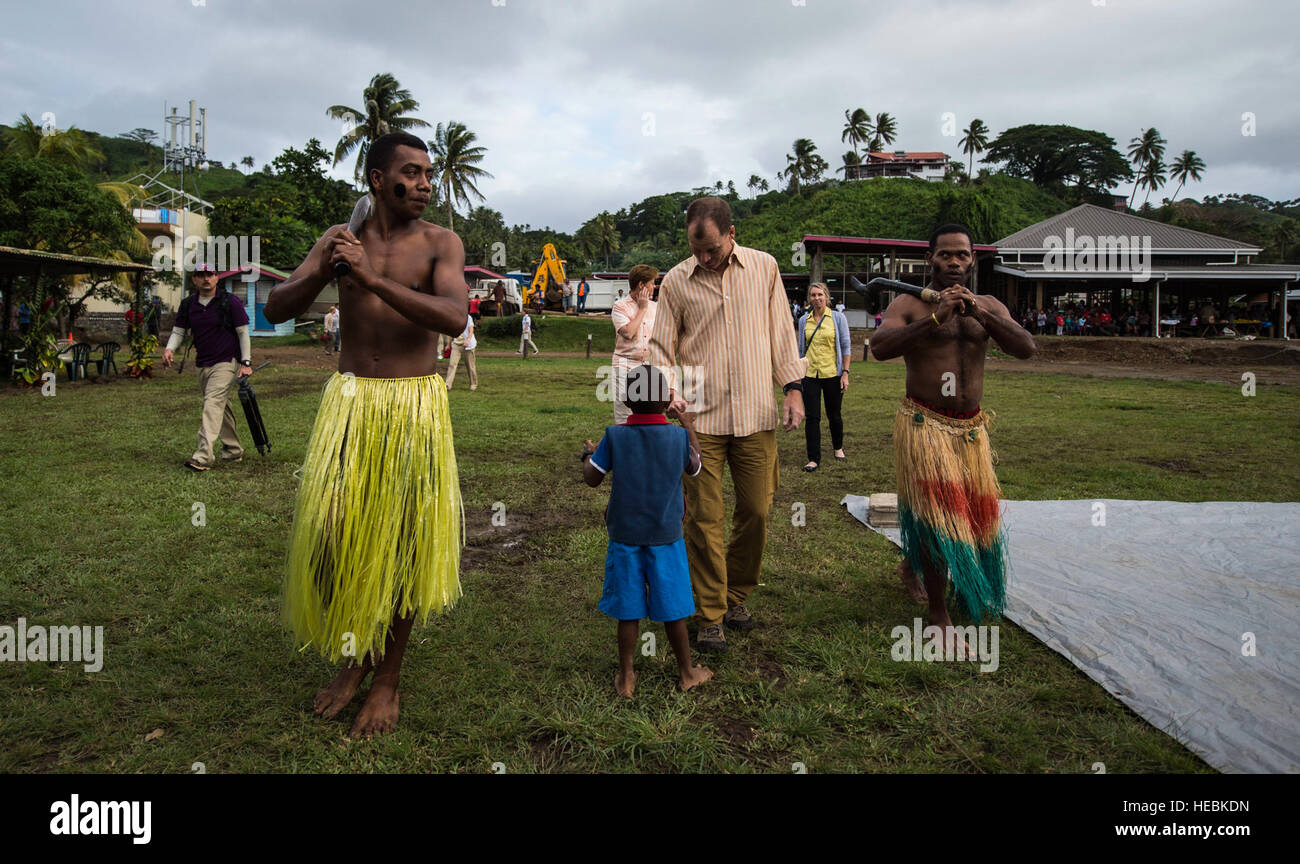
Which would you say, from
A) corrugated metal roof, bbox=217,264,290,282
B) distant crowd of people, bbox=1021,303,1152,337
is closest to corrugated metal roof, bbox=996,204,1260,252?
distant crowd of people, bbox=1021,303,1152,337

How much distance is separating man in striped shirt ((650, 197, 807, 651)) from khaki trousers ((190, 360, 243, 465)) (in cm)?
572

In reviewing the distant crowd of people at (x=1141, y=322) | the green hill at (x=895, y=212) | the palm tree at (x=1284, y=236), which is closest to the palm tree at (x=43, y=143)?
the green hill at (x=895, y=212)

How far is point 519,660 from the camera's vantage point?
3.65 metres

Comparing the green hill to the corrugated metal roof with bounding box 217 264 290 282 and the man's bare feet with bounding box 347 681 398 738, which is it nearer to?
the corrugated metal roof with bounding box 217 264 290 282

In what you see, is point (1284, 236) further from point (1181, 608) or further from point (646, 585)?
point (646, 585)

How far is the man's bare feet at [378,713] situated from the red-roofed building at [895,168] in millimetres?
68667

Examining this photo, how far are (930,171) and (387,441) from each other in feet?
247

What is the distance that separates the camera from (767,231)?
5459cm

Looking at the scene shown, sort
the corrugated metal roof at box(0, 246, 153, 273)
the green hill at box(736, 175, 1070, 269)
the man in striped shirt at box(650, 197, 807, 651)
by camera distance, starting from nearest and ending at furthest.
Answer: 1. the man in striped shirt at box(650, 197, 807, 651)
2. the corrugated metal roof at box(0, 246, 153, 273)
3. the green hill at box(736, 175, 1070, 269)

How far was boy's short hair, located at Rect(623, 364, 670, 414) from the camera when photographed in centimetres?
333

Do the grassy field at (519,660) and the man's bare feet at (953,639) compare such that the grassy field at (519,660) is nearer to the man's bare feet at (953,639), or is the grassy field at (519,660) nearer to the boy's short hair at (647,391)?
the man's bare feet at (953,639)

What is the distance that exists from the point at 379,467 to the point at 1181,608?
411 cm

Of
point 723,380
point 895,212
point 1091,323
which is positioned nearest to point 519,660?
point 723,380
